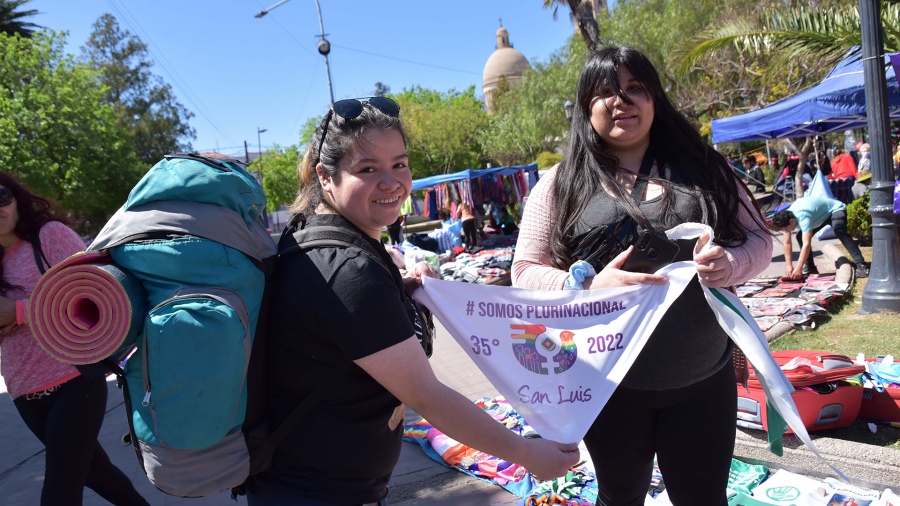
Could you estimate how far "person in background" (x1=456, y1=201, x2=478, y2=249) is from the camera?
16703 mm

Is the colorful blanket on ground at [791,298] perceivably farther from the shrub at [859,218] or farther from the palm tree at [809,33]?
the palm tree at [809,33]

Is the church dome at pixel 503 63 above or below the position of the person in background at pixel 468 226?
above

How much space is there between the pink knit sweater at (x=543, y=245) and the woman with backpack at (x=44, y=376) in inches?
71.3

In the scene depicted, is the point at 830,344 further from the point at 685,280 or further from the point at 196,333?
the point at 196,333

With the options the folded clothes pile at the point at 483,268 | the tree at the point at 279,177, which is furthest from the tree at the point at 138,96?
the folded clothes pile at the point at 483,268

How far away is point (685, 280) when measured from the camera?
6.49 feet

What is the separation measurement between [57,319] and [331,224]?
24.4 inches

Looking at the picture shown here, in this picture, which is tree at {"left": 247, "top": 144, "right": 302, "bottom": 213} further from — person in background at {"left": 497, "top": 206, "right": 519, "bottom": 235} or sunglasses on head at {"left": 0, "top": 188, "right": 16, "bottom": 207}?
sunglasses on head at {"left": 0, "top": 188, "right": 16, "bottom": 207}

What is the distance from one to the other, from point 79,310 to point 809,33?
1087 cm

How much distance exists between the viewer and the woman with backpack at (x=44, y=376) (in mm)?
2684

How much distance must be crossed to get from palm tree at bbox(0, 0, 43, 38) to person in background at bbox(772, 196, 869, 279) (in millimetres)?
29692

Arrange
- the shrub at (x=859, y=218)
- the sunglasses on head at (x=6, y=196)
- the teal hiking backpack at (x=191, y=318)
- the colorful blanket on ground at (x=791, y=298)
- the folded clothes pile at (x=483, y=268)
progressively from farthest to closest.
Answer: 1. the folded clothes pile at (x=483, y=268)
2. the shrub at (x=859, y=218)
3. the colorful blanket on ground at (x=791, y=298)
4. the sunglasses on head at (x=6, y=196)
5. the teal hiking backpack at (x=191, y=318)

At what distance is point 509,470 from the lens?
3.99m

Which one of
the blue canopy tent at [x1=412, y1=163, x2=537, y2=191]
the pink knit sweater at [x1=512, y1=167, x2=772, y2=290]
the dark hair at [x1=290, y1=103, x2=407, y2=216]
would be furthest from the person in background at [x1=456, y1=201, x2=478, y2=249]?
the dark hair at [x1=290, y1=103, x2=407, y2=216]
